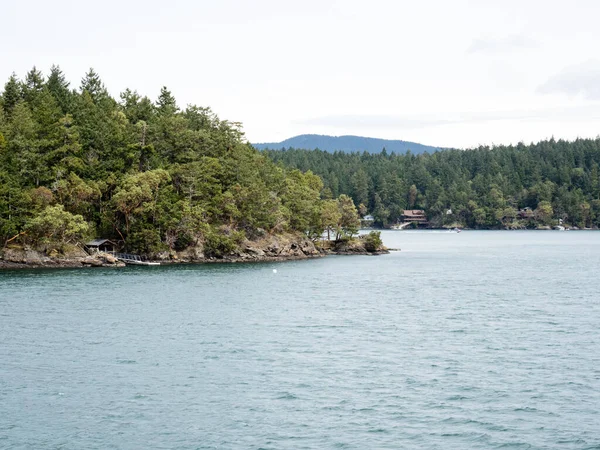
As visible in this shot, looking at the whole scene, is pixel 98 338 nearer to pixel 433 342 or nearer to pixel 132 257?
pixel 433 342

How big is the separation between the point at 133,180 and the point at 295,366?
216ft

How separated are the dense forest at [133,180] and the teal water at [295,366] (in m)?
20.5

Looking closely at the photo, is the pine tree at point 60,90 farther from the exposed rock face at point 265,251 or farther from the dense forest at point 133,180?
the exposed rock face at point 265,251

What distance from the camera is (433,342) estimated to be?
45812mm

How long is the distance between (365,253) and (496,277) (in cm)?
4248

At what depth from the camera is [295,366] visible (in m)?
39.1

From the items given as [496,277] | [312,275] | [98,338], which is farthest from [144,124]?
[98,338]

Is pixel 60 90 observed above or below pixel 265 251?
above

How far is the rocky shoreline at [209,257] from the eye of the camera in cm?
9156

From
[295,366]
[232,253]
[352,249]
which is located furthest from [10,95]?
[295,366]

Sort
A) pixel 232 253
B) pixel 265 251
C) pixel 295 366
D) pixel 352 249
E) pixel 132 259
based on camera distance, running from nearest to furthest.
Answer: pixel 295 366 → pixel 132 259 → pixel 232 253 → pixel 265 251 → pixel 352 249

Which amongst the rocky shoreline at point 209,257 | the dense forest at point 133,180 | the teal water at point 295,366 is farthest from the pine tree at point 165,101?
the teal water at point 295,366

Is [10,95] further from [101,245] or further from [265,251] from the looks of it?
[265,251]

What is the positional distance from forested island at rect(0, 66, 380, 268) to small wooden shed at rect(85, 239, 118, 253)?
127 cm
